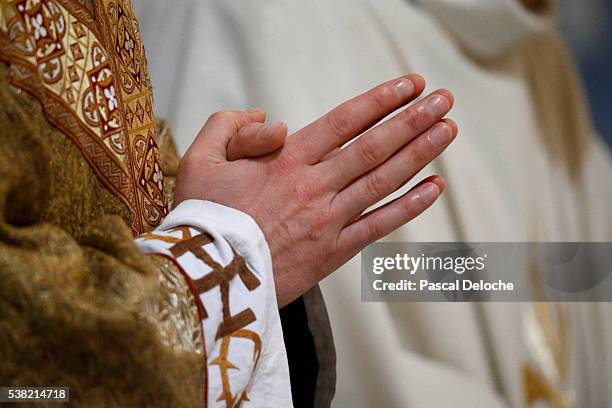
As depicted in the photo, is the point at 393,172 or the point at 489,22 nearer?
the point at 393,172

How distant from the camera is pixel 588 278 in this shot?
1.73m

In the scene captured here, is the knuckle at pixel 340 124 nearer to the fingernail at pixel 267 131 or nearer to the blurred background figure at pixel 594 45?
the fingernail at pixel 267 131

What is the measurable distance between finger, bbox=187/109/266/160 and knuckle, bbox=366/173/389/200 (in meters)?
0.15

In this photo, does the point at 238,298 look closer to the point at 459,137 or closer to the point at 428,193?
the point at 428,193

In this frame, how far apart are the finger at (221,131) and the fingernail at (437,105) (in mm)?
190

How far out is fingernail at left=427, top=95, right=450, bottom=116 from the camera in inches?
27.9

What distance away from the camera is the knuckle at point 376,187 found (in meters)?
0.70

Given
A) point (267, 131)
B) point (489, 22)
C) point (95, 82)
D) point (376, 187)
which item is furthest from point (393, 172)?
point (489, 22)

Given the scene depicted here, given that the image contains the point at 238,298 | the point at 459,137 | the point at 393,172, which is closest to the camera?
the point at 238,298

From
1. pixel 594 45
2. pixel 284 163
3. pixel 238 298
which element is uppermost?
pixel 594 45

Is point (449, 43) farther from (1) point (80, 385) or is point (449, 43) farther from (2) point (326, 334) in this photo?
(1) point (80, 385)

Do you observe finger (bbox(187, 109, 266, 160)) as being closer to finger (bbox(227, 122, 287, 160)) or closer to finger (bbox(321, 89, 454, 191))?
finger (bbox(227, 122, 287, 160))

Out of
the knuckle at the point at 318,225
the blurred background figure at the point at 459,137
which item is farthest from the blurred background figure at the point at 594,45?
the knuckle at the point at 318,225

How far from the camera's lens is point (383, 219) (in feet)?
2.34
